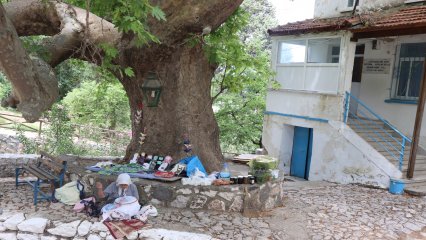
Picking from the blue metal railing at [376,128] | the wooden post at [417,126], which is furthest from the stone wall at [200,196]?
the blue metal railing at [376,128]

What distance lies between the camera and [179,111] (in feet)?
25.8

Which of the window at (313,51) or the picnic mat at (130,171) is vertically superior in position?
the window at (313,51)

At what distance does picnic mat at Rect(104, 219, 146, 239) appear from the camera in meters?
5.71

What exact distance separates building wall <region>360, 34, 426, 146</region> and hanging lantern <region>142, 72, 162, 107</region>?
25.1 ft

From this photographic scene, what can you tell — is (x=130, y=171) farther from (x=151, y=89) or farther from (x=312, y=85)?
(x=312, y=85)

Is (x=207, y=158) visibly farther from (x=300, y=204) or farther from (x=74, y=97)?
(x=74, y=97)

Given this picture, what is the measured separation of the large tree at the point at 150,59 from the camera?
6.29 metres

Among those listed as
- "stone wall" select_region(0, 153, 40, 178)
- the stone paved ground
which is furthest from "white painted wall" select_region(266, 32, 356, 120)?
"stone wall" select_region(0, 153, 40, 178)

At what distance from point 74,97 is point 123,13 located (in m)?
14.7

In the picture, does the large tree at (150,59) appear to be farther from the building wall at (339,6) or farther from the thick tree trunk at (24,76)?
the building wall at (339,6)

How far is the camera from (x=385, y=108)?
11523mm

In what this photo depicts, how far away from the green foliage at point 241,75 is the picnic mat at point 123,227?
3682mm

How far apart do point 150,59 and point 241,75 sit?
96.4 inches

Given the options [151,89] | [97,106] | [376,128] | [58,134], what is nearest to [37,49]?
[151,89]
